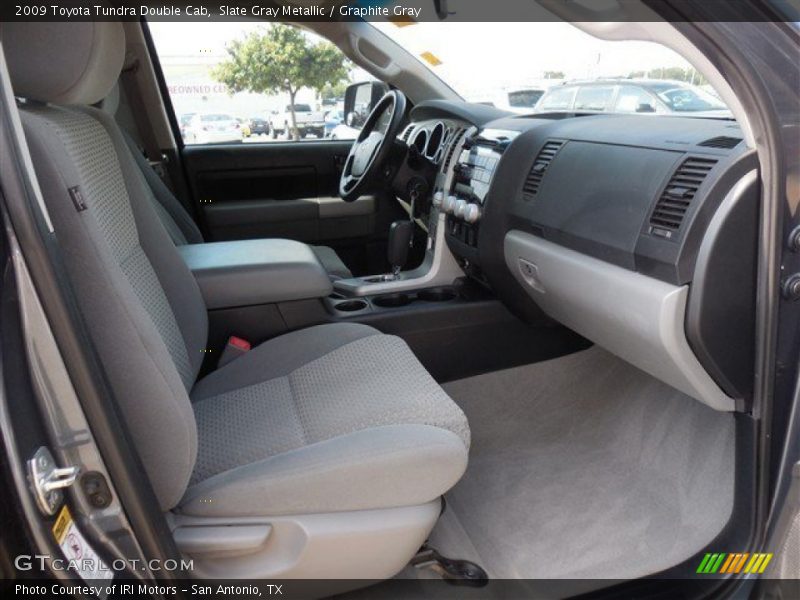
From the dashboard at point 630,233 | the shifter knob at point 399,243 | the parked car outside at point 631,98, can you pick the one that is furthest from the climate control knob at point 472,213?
the parked car outside at point 631,98

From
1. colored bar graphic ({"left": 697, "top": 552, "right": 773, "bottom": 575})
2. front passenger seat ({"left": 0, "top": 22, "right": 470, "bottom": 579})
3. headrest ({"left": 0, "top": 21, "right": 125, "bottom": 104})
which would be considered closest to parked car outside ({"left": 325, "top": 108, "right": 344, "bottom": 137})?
front passenger seat ({"left": 0, "top": 22, "right": 470, "bottom": 579})

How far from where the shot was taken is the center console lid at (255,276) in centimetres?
160

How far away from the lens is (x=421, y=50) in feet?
7.84

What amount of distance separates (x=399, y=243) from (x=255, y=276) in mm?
597

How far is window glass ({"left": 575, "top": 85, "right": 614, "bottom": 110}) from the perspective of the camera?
1934 mm

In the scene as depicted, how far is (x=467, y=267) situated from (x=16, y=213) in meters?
1.44

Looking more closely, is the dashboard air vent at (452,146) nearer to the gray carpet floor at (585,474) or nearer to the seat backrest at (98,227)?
the gray carpet floor at (585,474)

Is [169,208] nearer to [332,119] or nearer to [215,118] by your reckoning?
[215,118]

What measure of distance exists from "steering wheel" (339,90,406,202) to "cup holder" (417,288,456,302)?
0.41 m

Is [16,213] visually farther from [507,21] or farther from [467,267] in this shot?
[467,267]

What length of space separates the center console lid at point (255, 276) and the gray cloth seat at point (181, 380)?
0.55 feet

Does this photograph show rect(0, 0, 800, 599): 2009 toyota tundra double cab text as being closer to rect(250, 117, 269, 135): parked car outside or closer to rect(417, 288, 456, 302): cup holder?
rect(417, 288, 456, 302): cup holder

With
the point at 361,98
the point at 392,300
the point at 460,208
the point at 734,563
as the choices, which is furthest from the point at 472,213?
the point at 361,98

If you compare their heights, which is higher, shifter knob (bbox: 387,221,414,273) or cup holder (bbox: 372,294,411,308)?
shifter knob (bbox: 387,221,414,273)
